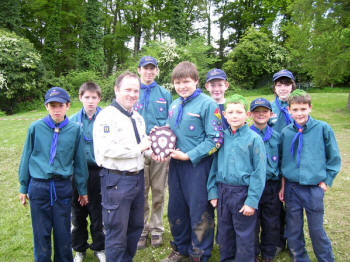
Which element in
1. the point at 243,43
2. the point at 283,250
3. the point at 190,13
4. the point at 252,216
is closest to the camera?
the point at 252,216

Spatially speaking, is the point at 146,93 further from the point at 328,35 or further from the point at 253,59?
the point at 253,59

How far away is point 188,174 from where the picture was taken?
10.2ft

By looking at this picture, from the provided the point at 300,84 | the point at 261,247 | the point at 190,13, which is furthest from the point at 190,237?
the point at 190,13

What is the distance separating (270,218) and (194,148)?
1308 mm

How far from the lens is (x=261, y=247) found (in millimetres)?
3424

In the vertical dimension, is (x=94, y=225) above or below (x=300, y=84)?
below

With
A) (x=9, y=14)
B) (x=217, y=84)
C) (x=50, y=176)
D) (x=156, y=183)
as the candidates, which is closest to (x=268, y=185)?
(x=217, y=84)

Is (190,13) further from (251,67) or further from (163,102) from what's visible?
(163,102)

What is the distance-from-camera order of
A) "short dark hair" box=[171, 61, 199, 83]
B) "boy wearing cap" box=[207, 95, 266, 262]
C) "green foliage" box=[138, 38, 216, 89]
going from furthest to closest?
"green foliage" box=[138, 38, 216, 89] → "short dark hair" box=[171, 61, 199, 83] → "boy wearing cap" box=[207, 95, 266, 262]

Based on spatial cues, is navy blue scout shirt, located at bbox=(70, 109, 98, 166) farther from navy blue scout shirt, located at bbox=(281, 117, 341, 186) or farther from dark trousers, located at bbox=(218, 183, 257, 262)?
navy blue scout shirt, located at bbox=(281, 117, 341, 186)

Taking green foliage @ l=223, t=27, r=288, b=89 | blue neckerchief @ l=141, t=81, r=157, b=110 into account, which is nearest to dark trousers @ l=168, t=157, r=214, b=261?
blue neckerchief @ l=141, t=81, r=157, b=110

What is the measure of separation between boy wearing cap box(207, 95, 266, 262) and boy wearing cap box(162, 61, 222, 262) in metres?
0.16

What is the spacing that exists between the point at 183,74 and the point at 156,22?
32.8 metres

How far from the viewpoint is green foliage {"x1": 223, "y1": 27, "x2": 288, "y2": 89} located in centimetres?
2577
